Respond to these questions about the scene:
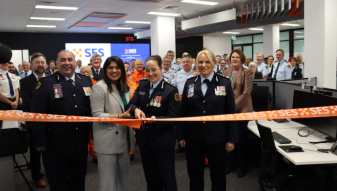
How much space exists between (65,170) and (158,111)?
948mm

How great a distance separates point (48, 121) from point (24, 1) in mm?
6380

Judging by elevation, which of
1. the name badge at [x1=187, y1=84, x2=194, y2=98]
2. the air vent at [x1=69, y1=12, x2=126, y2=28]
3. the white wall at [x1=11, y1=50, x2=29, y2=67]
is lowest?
the name badge at [x1=187, y1=84, x2=194, y2=98]

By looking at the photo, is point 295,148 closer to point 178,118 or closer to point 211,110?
point 211,110

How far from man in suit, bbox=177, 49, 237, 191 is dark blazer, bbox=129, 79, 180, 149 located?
0.53 feet

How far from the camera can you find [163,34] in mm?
11117

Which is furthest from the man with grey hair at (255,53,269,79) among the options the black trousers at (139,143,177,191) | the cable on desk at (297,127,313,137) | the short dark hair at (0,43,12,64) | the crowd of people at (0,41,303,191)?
the short dark hair at (0,43,12,64)

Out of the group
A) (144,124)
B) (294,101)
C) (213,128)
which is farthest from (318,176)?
(144,124)

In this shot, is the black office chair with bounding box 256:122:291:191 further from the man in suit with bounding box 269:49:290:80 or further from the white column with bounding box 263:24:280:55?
the white column with bounding box 263:24:280:55

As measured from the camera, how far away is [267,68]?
916cm

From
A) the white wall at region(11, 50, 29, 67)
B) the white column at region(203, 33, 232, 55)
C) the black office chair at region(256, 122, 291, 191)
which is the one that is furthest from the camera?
the white column at region(203, 33, 232, 55)

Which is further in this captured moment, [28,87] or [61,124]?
[28,87]

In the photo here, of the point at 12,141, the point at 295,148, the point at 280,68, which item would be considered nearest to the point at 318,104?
the point at 295,148

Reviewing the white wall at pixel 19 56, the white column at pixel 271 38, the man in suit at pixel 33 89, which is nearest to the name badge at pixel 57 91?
the man in suit at pixel 33 89

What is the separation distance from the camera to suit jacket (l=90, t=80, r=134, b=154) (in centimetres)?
252
